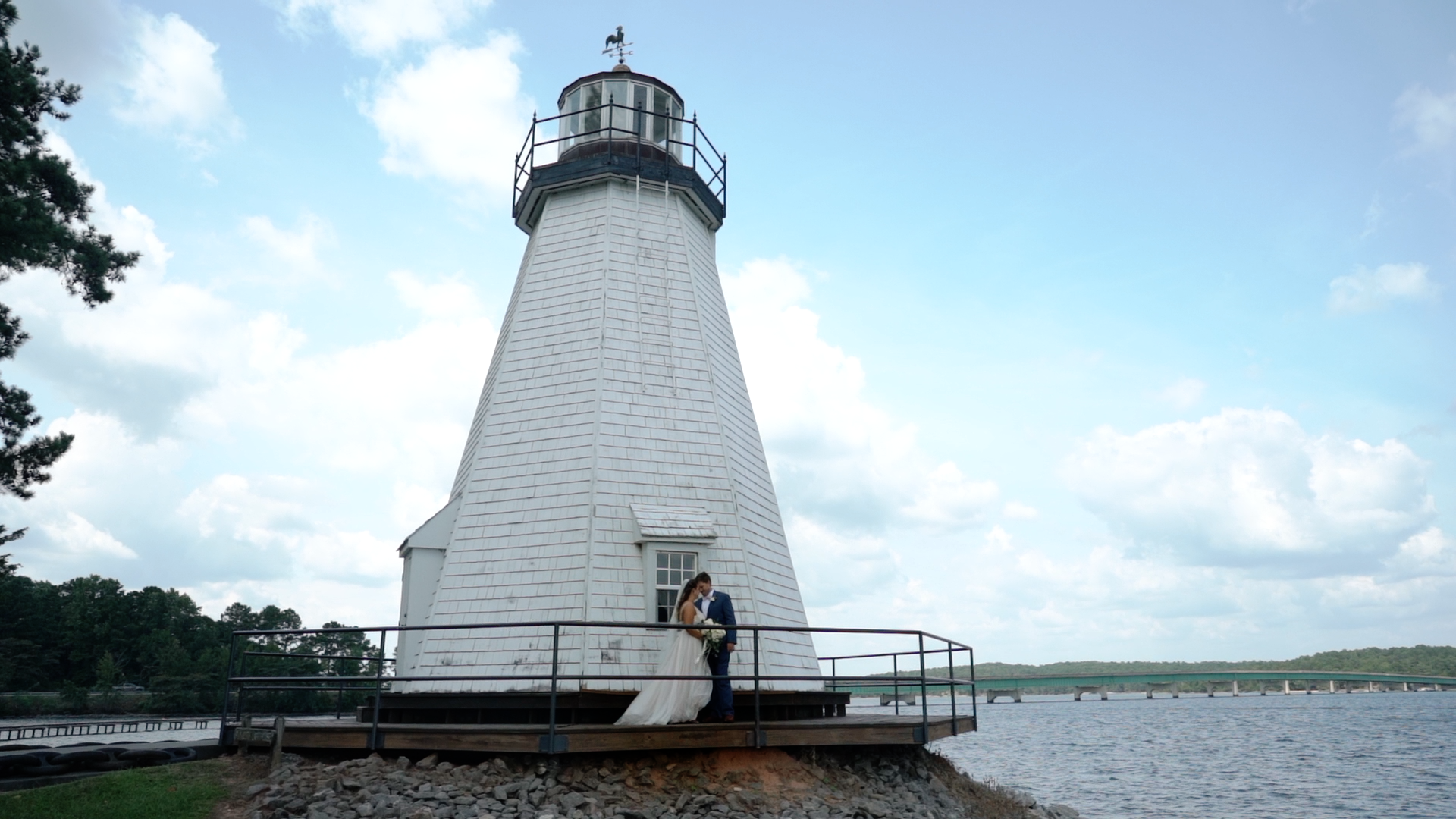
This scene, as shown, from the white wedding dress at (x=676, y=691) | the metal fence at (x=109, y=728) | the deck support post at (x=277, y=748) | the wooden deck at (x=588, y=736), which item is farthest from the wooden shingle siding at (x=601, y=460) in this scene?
the metal fence at (x=109, y=728)

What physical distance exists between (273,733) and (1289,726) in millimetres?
65996

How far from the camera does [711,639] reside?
10398 mm

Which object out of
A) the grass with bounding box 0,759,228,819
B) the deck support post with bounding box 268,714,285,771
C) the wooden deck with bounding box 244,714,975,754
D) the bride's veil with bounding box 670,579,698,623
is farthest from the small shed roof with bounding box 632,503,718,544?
the grass with bounding box 0,759,228,819

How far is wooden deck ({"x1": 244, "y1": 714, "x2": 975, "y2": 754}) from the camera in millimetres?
9359

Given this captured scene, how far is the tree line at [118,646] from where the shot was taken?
190 ft

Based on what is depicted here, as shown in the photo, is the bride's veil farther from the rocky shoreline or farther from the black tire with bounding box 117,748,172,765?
the black tire with bounding box 117,748,172,765

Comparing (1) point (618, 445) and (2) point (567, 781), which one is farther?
(1) point (618, 445)

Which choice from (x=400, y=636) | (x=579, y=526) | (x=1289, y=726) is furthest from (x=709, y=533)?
(x=1289, y=726)

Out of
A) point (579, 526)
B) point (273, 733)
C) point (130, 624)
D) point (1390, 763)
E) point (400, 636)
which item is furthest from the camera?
point (130, 624)

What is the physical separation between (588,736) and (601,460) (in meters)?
3.93

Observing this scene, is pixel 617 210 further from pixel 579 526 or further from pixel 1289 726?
pixel 1289 726

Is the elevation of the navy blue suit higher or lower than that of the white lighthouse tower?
lower

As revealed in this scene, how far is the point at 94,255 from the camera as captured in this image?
14.8m

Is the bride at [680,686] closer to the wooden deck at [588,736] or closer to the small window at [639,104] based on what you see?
the wooden deck at [588,736]
